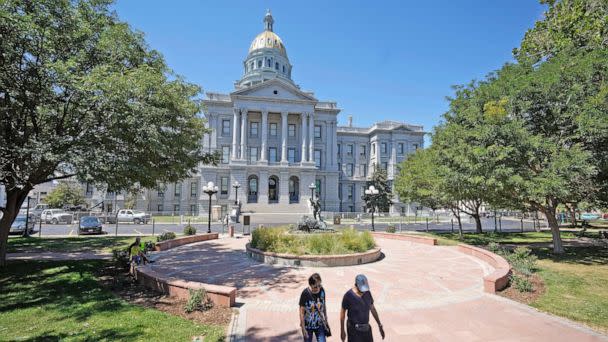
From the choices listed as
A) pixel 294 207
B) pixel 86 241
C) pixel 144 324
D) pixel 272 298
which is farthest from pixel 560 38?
pixel 294 207

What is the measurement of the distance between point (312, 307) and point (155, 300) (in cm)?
513

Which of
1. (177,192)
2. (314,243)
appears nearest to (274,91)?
(177,192)

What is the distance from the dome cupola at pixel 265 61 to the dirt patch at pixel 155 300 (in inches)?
2344

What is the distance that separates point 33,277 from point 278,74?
2431 inches

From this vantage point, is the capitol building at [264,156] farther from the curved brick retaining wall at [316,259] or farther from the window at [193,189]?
the curved brick retaining wall at [316,259]

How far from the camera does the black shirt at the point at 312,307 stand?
13.8 feet

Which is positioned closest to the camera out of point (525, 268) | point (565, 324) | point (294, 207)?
point (565, 324)

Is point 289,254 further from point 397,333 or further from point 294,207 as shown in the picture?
point 294,207

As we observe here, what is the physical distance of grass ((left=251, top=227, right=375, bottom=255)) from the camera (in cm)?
Answer: 1227

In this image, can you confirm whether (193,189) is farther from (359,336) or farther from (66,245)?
(359,336)

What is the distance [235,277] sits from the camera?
33.1 feet

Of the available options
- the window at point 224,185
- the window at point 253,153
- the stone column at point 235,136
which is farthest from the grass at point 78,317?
the window at point 253,153

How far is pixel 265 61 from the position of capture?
6744cm

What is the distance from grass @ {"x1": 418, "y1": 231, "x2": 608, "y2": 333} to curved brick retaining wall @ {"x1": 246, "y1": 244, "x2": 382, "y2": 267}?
18.9ft
